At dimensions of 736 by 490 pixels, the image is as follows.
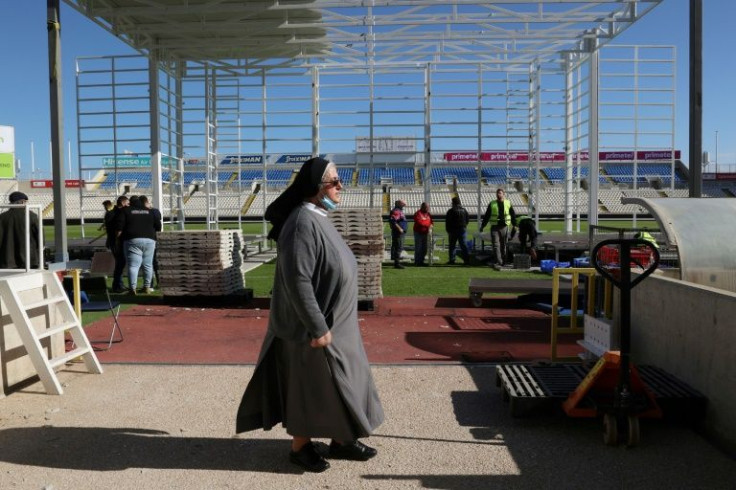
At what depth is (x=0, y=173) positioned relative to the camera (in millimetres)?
13953

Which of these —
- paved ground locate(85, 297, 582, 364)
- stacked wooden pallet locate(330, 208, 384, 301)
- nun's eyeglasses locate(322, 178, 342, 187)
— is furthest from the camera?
stacked wooden pallet locate(330, 208, 384, 301)

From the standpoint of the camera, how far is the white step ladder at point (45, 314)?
5.62 m

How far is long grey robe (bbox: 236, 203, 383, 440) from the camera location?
3.77 meters

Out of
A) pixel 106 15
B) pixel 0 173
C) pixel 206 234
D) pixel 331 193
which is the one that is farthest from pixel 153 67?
pixel 331 193

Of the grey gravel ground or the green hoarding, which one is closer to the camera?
the grey gravel ground

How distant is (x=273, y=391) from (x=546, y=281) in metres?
7.71

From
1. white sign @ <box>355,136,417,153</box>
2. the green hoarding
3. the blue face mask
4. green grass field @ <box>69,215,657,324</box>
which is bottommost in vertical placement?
green grass field @ <box>69,215,657,324</box>

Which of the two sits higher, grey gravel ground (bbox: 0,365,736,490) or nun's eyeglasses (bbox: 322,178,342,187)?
nun's eyeglasses (bbox: 322,178,342,187)

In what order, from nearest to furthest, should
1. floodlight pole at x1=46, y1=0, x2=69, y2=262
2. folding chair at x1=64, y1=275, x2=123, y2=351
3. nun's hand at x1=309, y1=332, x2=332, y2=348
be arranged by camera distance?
nun's hand at x1=309, y1=332, x2=332, y2=348
folding chair at x1=64, y1=275, x2=123, y2=351
floodlight pole at x1=46, y1=0, x2=69, y2=262

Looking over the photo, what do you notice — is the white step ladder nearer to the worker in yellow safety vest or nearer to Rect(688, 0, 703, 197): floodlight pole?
Rect(688, 0, 703, 197): floodlight pole

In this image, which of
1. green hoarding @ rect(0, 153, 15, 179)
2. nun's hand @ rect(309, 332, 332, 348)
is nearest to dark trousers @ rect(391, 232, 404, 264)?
green hoarding @ rect(0, 153, 15, 179)

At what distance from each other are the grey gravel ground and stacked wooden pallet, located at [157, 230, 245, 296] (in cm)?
512

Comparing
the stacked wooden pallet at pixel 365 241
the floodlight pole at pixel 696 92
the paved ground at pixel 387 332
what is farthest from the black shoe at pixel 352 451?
the floodlight pole at pixel 696 92

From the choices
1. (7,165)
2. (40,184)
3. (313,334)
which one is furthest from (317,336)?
(40,184)
